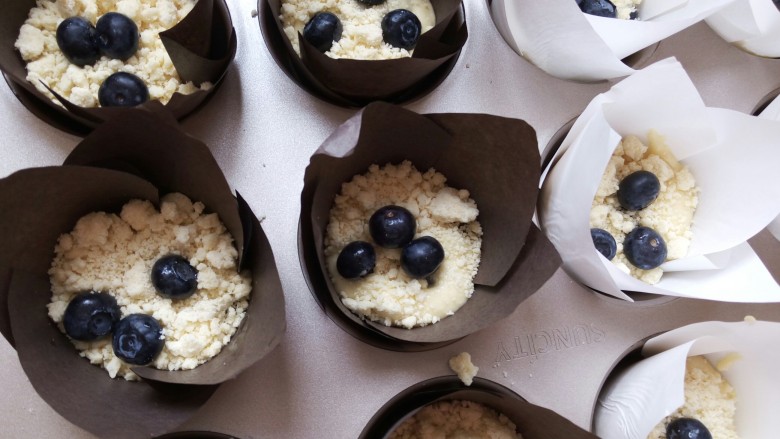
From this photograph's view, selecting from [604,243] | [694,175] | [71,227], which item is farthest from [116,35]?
[694,175]

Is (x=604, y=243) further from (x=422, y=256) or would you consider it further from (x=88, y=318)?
(x=88, y=318)

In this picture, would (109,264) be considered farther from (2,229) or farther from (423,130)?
(423,130)

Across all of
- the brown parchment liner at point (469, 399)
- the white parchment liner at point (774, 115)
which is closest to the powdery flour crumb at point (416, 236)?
the brown parchment liner at point (469, 399)

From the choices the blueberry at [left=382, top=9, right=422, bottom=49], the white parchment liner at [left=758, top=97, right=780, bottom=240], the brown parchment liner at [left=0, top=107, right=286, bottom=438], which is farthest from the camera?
the white parchment liner at [left=758, top=97, right=780, bottom=240]

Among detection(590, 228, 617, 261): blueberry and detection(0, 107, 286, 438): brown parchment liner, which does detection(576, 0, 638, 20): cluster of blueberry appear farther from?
detection(0, 107, 286, 438): brown parchment liner

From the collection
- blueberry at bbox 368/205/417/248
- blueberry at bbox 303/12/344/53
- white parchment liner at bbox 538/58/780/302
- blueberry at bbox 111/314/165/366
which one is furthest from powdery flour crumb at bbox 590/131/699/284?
blueberry at bbox 111/314/165/366

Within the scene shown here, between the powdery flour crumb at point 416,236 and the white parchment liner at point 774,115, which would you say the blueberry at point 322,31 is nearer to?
the powdery flour crumb at point 416,236
